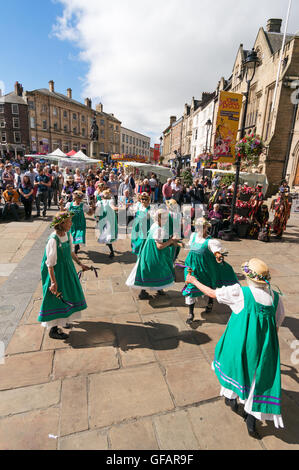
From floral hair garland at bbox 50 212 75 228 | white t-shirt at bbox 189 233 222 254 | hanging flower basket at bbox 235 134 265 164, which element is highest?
hanging flower basket at bbox 235 134 265 164

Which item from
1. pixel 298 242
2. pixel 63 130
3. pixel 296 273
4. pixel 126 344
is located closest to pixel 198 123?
pixel 63 130

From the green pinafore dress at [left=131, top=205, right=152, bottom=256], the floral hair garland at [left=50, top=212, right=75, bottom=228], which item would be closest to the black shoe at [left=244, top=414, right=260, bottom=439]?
the floral hair garland at [left=50, top=212, right=75, bottom=228]

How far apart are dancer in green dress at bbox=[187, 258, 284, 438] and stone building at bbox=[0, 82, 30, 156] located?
4726 cm

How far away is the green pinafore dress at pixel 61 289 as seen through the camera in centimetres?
332

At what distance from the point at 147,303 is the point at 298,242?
699 cm

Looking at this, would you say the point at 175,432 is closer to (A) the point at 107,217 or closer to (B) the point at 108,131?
(A) the point at 107,217

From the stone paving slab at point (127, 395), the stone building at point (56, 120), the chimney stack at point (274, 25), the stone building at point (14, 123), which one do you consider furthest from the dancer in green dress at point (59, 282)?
the stone building at point (14, 123)

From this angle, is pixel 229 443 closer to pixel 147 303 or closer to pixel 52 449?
pixel 52 449

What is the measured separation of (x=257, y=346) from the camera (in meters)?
2.22

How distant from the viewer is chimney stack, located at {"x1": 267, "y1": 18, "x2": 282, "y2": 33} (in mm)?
21033

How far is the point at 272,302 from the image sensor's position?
2.24 m

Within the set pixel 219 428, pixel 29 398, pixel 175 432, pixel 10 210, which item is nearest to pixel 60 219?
pixel 29 398

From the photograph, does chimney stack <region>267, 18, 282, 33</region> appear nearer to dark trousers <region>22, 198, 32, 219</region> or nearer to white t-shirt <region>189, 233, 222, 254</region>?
dark trousers <region>22, 198, 32, 219</region>

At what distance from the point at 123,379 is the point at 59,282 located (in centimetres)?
145
